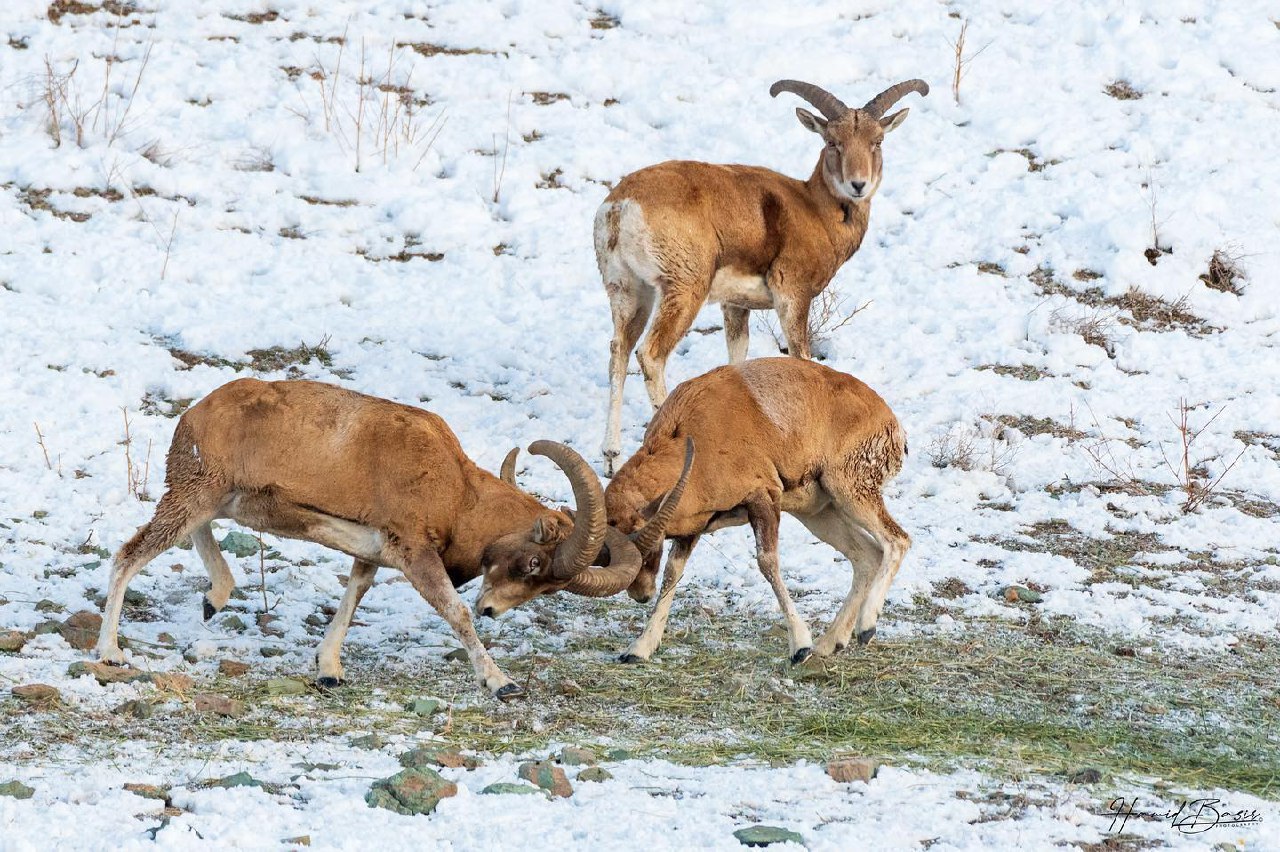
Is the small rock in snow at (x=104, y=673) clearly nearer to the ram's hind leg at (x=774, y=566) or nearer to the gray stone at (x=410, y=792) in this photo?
the gray stone at (x=410, y=792)

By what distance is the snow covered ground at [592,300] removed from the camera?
5844 mm

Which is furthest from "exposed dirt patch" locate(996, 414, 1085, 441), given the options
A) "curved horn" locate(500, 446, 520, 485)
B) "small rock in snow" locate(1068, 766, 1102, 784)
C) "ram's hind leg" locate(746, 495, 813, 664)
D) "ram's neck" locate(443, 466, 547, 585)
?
"small rock in snow" locate(1068, 766, 1102, 784)

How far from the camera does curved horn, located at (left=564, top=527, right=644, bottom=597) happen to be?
24.1ft

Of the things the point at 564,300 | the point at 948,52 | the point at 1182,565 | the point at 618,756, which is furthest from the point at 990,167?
the point at 618,756

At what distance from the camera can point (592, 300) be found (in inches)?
540

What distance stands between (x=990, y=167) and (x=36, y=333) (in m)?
9.28

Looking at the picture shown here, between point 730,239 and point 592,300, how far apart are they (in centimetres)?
231

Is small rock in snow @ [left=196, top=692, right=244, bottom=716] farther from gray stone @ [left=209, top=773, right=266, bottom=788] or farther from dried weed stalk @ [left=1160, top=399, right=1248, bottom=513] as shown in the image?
dried weed stalk @ [left=1160, top=399, right=1248, bottom=513]

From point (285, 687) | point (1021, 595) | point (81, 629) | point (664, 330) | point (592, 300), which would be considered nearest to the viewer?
point (285, 687)

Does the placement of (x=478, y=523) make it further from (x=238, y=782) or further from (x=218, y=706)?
(x=238, y=782)

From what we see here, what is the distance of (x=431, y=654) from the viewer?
8.02 metres

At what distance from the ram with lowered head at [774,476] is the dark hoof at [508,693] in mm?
931

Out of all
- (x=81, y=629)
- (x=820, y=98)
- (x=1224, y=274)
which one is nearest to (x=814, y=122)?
(x=820, y=98)

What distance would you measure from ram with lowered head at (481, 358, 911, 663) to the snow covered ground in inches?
22.5
